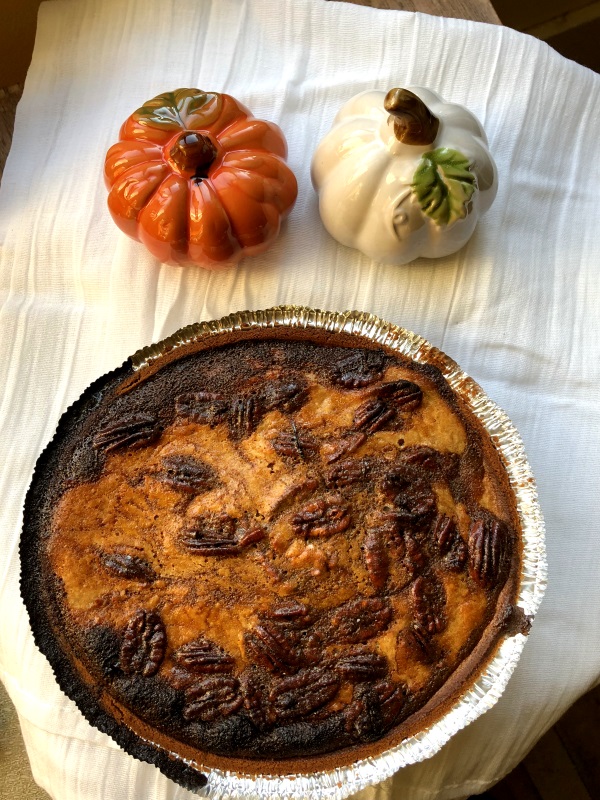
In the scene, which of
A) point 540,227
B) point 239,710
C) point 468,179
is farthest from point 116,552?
point 540,227

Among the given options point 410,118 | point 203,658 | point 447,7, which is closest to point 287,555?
point 203,658

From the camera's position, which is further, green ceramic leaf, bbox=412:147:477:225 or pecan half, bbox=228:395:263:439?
green ceramic leaf, bbox=412:147:477:225

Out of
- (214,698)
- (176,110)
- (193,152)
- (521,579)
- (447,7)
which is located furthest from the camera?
(447,7)

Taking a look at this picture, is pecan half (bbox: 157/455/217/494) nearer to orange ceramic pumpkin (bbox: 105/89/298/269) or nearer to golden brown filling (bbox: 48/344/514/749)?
golden brown filling (bbox: 48/344/514/749)

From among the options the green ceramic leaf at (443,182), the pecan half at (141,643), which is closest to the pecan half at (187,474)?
the pecan half at (141,643)

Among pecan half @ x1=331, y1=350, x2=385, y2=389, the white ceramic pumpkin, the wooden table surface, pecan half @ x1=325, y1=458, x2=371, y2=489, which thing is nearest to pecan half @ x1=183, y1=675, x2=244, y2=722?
pecan half @ x1=325, y1=458, x2=371, y2=489

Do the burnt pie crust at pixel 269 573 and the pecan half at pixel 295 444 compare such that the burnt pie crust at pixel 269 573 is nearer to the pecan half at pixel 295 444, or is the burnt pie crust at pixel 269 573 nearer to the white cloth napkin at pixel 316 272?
the pecan half at pixel 295 444

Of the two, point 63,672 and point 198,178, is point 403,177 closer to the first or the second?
point 198,178
